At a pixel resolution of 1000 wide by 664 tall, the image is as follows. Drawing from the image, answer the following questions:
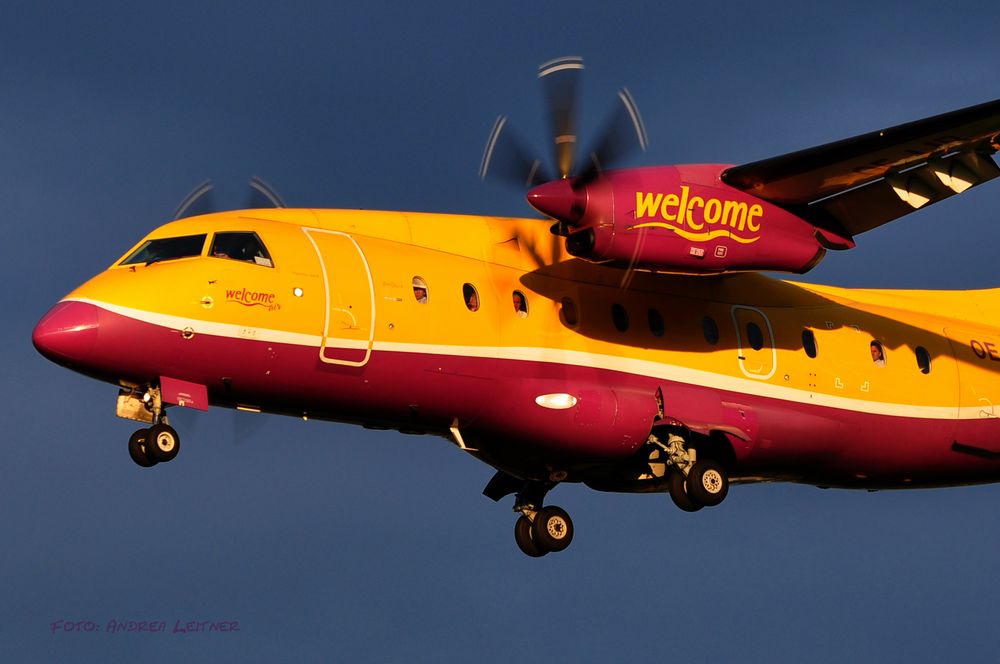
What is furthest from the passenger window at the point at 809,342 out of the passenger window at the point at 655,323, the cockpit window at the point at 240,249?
the cockpit window at the point at 240,249

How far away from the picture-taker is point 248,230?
743 inches

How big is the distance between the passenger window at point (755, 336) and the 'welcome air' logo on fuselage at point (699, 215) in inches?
81.2

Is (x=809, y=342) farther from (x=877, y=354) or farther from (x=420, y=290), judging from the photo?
(x=420, y=290)

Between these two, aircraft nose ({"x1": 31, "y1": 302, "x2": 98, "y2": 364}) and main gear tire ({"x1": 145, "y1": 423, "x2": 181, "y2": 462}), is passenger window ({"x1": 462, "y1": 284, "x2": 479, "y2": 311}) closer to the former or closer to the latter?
main gear tire ({"x1": 145, "y1": 423, "x2": 181, "y2": 462})

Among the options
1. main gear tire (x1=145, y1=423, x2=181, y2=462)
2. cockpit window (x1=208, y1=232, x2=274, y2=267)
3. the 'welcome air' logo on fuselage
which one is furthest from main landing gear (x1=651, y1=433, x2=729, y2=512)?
main gear tire (x1=145, y1=423, x2=181, y2=462)

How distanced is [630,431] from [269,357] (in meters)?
4.77

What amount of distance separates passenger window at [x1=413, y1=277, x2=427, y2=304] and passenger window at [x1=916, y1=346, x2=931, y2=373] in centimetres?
795

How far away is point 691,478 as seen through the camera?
68.0 feet

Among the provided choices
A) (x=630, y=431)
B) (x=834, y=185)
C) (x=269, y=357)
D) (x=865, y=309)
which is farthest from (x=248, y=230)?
(x=865, y=309)

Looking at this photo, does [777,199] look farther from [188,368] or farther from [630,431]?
[188,368]

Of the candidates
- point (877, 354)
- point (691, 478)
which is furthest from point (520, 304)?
point (877, 354)

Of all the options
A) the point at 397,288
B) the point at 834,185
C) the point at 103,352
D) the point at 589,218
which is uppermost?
the point at 834,185

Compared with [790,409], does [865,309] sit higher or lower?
higher

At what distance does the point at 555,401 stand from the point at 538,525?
2.79 metres
